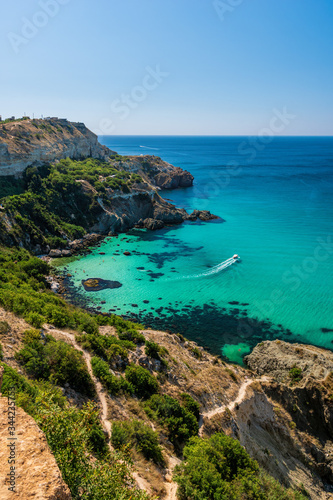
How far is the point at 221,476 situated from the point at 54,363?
452 inches

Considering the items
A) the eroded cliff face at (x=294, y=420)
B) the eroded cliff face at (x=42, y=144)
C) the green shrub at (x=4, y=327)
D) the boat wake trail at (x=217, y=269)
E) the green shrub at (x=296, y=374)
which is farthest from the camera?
the eroded cliff face at (x=42, y=144)

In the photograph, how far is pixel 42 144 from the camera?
8581cm

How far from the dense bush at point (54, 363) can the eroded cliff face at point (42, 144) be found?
58622 mm

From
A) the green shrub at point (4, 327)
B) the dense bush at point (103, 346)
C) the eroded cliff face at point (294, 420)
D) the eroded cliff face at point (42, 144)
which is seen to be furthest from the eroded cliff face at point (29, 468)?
the eroded cliff face at point (42, 144)

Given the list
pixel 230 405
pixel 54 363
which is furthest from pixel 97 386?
pixel 230 405

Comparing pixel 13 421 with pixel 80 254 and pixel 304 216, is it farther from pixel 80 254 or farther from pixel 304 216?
pixel 304 216

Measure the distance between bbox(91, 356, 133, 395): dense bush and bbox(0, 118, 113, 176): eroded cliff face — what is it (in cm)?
5995

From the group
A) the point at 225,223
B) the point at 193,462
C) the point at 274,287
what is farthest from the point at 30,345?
the point at 225,223

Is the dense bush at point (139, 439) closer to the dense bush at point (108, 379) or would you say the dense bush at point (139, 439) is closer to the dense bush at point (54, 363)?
the dense bush at point (108, 379)

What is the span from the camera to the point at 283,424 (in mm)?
26719

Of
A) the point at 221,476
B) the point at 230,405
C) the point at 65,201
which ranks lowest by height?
the point at 230,405

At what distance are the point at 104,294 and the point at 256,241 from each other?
40.0 metres

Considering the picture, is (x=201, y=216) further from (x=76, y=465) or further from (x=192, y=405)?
(x=76, y=465)

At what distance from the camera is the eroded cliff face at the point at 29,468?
6.79 metres
